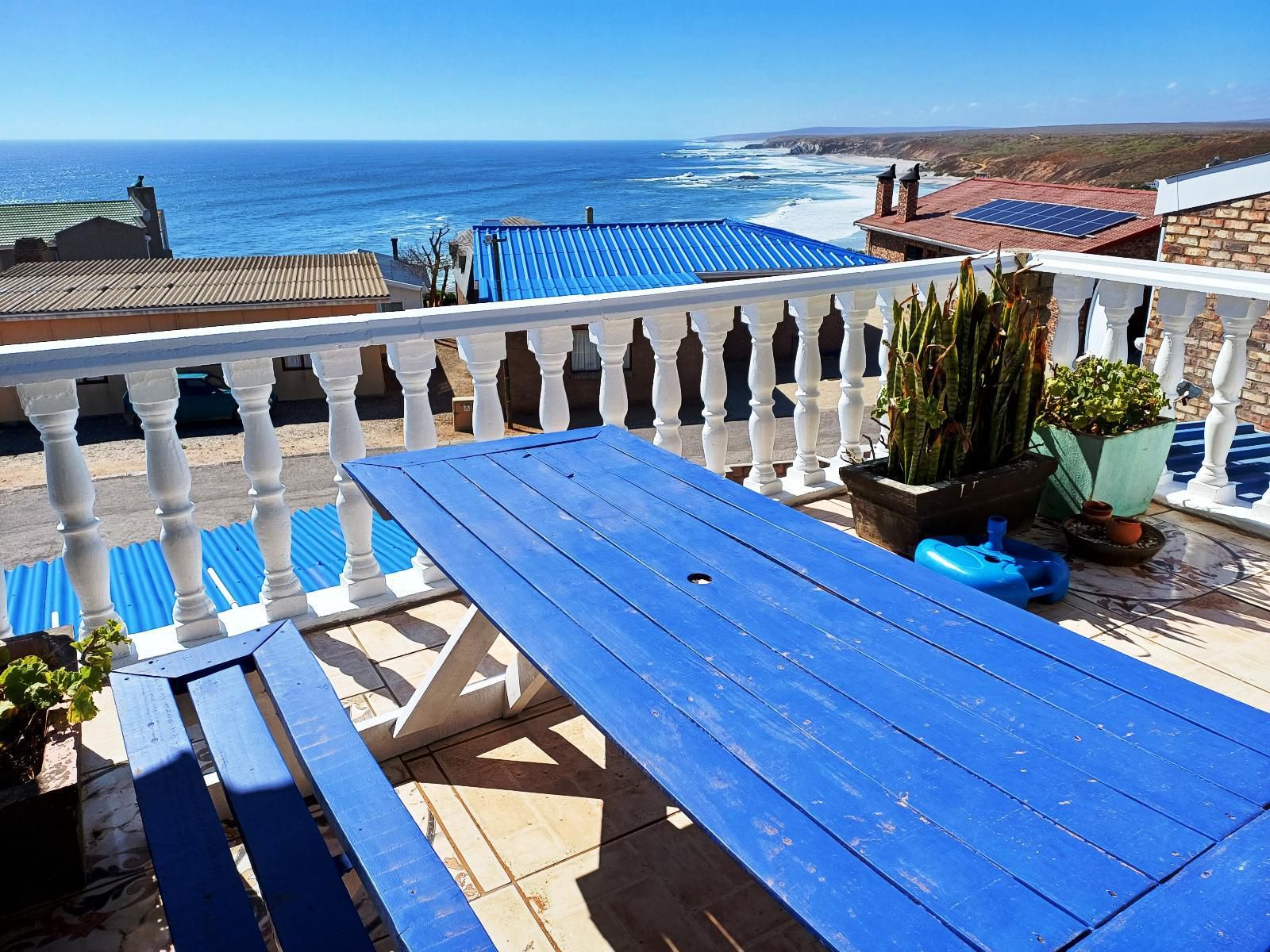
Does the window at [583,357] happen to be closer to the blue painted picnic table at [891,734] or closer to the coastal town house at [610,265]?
the coastal town house at [610,265]

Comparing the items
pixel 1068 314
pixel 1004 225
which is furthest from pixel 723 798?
pixel 1004 225

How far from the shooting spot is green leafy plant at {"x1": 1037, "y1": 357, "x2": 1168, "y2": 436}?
3477 mm

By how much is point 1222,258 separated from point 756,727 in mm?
14364

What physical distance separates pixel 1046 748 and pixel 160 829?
1367mm

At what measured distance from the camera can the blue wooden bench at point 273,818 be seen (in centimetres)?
122

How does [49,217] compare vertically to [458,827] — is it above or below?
above

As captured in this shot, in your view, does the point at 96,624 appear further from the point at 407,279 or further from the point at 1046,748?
the point at 407,279

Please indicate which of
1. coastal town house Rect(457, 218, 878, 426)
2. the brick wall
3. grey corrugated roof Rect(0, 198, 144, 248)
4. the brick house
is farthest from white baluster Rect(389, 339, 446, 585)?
grey corrugated roof Rect(0, 198, 144, 248)

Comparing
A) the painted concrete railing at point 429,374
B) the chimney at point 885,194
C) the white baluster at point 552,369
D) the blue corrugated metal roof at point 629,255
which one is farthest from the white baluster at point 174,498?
the chimney at point 885,194

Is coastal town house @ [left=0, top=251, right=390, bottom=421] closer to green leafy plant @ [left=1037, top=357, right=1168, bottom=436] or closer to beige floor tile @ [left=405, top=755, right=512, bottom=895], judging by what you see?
green leafy plant @ [left=1037, top=357, right=1168, bottom=436]

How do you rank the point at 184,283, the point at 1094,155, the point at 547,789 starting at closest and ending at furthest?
the point at 547,789, the point at 184,283, the point at 1094,155

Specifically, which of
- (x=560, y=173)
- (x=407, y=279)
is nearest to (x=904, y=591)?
(x=407, y=279)

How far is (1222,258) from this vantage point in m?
12.4

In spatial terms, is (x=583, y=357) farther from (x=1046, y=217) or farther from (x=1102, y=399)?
(x=1102, y=399)
